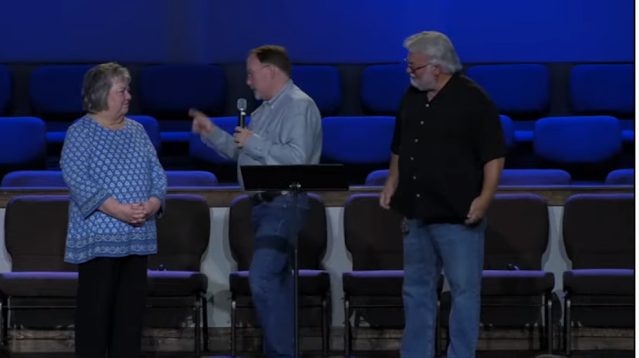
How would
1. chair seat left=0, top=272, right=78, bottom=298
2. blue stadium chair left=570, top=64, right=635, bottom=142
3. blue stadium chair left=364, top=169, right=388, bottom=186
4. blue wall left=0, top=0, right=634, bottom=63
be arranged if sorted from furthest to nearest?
blue wall left=0, top=0, right=634, bottom=63, blue stadium chair left=570, top=64, right=635, bottom=142, blue stadium chair left=364, top=169, right=388, bottom=186, chair seat left=0, top=272, right=78, bottom=298

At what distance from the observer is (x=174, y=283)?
4848 millimetres

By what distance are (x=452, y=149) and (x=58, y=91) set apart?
3.77 metres

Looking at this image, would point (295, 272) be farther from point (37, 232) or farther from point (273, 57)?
point (37, 232)

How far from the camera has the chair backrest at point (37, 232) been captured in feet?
16.9

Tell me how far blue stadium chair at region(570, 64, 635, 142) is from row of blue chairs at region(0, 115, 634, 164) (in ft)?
1.90

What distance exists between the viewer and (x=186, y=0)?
7316mm

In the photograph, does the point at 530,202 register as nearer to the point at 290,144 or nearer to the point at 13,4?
the point at 290,144

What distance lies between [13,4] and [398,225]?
3.49 meters

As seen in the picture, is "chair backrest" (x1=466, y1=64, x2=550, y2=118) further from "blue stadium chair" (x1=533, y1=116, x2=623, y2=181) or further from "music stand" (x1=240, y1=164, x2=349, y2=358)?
"music stand" (x1=240, y1=164, x2=349, y2=358)

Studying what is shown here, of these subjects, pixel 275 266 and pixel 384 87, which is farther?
pixel 384 87

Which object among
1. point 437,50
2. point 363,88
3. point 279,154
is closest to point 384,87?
point 363,88

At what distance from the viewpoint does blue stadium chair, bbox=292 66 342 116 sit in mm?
6867

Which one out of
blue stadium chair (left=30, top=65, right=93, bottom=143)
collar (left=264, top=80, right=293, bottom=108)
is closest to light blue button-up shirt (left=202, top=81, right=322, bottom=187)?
collar (left=264, top=80, right=293, bottom=108)

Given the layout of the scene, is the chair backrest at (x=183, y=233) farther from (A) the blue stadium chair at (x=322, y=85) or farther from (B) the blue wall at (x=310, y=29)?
(B) the blue wall at (x=310, y=29)
